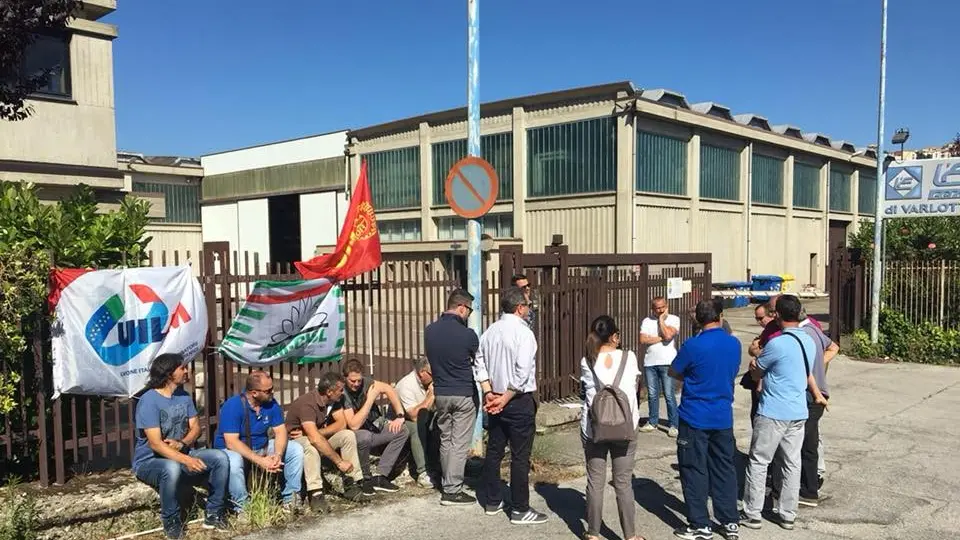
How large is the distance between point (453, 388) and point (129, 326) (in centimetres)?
289

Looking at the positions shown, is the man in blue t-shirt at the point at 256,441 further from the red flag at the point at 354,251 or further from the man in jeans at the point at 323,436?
the red flag at the point at 354,251

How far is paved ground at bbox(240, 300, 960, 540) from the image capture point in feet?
17.6

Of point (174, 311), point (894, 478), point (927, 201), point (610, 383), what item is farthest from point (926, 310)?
point (174, 311)

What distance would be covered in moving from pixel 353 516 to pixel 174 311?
8.00 ft

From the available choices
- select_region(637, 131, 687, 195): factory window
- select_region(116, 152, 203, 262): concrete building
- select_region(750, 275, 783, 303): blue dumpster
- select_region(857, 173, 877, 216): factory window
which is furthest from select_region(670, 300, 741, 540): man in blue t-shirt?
select_region(857, 173, 877, 216): factory window

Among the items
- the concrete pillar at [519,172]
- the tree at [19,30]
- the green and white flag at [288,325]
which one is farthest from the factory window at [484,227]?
the tree at [19,30]

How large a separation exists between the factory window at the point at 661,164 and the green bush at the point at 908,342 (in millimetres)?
12325

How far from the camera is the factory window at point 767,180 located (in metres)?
32.2

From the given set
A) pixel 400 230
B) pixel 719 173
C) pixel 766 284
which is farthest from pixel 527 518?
pixel 400 230

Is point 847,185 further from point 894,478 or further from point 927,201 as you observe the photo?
point 894,478

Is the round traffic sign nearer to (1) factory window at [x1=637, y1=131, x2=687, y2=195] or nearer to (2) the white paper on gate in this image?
(2) the white paper on gate

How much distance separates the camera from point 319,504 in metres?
5.77

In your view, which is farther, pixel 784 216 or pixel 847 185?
pixel 847 185

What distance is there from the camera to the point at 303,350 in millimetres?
7102
